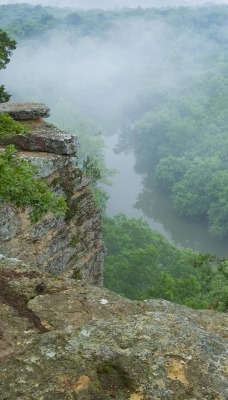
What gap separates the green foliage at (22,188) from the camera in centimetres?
946

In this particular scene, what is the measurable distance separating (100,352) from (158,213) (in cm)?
6250

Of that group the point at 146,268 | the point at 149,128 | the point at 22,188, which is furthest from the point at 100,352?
the point at 149,128

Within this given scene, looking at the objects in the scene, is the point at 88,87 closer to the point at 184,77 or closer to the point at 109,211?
the point at 184,77

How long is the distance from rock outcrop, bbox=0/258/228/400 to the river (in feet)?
158

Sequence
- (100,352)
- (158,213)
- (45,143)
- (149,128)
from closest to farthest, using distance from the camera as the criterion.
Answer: (100,352) → (45,143) → (158,213) → (149,128)

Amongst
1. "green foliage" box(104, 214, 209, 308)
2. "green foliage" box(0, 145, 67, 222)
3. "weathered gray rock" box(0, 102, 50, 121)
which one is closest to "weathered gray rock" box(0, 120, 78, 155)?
"weathered gray rock" box(0, 102, 50, 121)

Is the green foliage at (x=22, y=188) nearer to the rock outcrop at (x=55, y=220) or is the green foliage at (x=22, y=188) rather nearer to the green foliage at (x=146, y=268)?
the rock outcrop at (x=55, y=220)

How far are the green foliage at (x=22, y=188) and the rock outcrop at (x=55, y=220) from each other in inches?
120

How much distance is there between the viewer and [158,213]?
223 feet

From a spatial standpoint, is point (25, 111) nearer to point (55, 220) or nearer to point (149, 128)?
point (55, 220)

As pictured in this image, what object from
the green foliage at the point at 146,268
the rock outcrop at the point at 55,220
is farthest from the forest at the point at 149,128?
the rock outcrop at the point at 55,220

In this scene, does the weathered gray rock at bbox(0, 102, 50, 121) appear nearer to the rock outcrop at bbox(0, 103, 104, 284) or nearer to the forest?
the rock outcrop at bbox(0, 103, 104, 284)

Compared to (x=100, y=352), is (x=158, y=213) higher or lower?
higher

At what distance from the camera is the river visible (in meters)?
60.3
